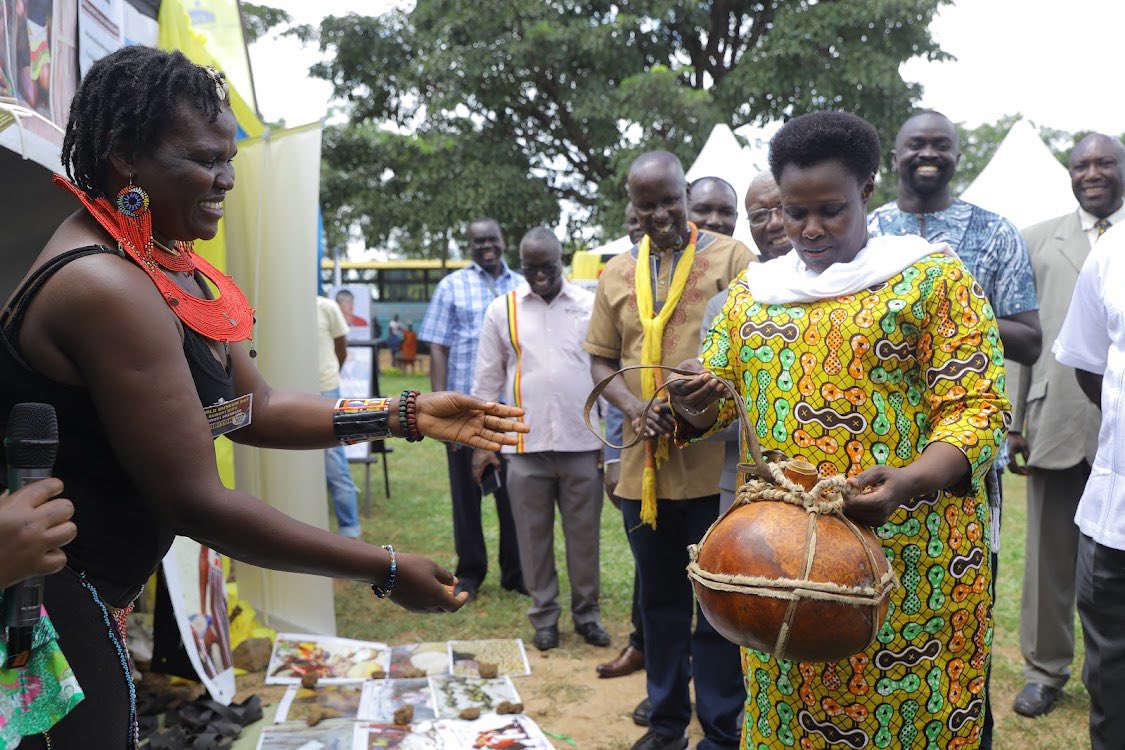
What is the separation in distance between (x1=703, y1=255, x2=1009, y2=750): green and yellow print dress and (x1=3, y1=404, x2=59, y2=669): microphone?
1626 mm

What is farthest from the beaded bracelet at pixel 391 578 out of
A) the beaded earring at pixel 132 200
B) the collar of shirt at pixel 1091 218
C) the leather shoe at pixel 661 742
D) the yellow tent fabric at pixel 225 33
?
the yellow tent fabric at pixel 225 33

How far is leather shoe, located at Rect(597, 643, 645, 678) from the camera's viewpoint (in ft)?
15.9

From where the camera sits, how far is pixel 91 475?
1.73m

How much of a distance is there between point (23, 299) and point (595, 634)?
13.7 feet

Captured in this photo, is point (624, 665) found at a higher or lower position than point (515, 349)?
lower

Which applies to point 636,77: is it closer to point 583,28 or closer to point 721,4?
point 583,28

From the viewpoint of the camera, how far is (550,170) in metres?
20.4

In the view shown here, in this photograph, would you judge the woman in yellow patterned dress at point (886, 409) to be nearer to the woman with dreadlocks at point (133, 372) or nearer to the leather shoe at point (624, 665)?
the woman with dreadlocks at point (133, 372)

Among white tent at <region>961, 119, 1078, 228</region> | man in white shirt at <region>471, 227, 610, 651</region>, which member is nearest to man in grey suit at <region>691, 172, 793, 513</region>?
man in white shirt at <region>471, 227, 610, 651</region>

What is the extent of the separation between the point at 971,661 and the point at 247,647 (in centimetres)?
369

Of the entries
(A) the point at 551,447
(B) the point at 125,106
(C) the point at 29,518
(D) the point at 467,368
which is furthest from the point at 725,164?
(C) the point at 29,518

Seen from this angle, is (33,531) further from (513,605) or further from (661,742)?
(513,605)

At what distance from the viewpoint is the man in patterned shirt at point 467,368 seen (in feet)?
20.5

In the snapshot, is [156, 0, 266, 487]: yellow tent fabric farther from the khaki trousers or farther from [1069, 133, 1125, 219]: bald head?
[1069, 133, 1125, 219]: bald head
